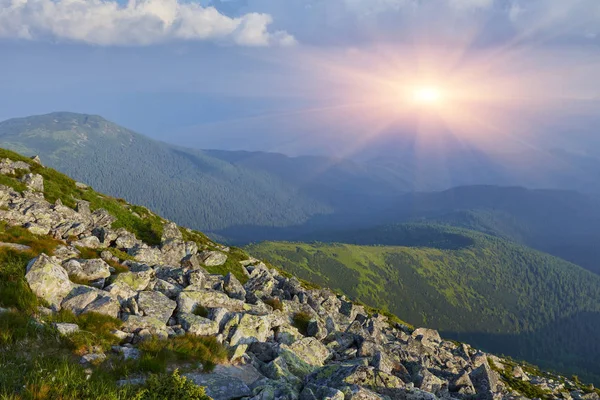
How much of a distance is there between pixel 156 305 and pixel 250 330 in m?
5.13

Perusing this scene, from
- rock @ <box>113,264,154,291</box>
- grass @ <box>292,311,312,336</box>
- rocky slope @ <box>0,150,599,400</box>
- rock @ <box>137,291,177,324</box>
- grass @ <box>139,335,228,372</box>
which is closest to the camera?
grass @ <box>139,335,228,372</box>

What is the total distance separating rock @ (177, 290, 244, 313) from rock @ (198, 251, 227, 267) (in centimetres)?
2169

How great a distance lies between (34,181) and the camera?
40.2 m

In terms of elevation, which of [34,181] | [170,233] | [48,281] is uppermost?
[34,181]

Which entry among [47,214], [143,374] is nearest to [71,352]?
[143,374]

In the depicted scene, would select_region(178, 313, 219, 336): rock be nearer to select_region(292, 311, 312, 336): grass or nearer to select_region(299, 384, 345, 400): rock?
select_region(299, 384, 345, 400): rock

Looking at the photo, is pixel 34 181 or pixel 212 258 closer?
pixel 34 181

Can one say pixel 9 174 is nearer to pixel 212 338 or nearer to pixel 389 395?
pixel 212 338

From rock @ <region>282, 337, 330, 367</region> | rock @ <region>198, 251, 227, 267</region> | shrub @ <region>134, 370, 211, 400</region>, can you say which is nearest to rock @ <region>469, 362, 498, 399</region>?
rock @ <region>282, 337, 330, 367</region>

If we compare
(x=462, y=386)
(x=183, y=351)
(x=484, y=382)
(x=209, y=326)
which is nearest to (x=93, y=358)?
(x=183, y=351)

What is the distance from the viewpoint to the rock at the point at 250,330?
17.9 metres

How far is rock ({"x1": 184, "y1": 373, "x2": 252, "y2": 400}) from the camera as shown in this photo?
42.6 ft

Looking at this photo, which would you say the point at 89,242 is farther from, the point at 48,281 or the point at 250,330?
the point at 250,330

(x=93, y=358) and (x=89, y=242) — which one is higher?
(x=89, y=242)
